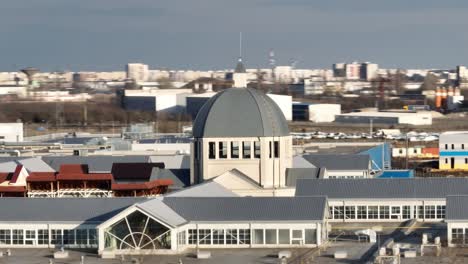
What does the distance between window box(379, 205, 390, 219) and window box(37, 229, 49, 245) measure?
13.1 metres

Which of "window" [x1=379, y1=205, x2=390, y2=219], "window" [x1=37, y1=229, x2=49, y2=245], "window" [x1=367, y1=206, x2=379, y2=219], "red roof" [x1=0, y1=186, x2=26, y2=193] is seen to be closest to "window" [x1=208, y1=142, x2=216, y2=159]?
"window" [x1=367, y1=206, x2=379, y2=219]

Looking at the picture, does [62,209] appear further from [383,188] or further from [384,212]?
[383,188]

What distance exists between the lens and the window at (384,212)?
52.0 m

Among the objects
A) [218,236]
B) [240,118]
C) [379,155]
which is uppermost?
[240,118]

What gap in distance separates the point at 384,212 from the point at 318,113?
337 feet

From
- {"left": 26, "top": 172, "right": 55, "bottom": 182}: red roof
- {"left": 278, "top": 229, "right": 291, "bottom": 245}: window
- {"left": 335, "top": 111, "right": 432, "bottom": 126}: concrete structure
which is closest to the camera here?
{"left": 278, "top": 229, "right": 291, "bottom": 245}: window

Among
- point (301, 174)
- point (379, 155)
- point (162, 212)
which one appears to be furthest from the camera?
point (379, 155)

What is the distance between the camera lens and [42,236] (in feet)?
147

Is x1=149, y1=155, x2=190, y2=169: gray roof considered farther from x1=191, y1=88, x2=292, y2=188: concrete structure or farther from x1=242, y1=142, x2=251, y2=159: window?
x1=242, y1=142, x2=251, y2=159: window

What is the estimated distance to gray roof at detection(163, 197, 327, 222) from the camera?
43.6 meters

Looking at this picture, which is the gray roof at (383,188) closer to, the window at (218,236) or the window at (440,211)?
the window at (440,211)

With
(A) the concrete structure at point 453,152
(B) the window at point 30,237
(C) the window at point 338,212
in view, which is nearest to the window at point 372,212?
(C) the window at point 338,212

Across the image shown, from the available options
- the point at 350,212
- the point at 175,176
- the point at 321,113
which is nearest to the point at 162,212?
the point at 350,212

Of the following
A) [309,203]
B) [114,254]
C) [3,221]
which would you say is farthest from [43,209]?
[309,203]
